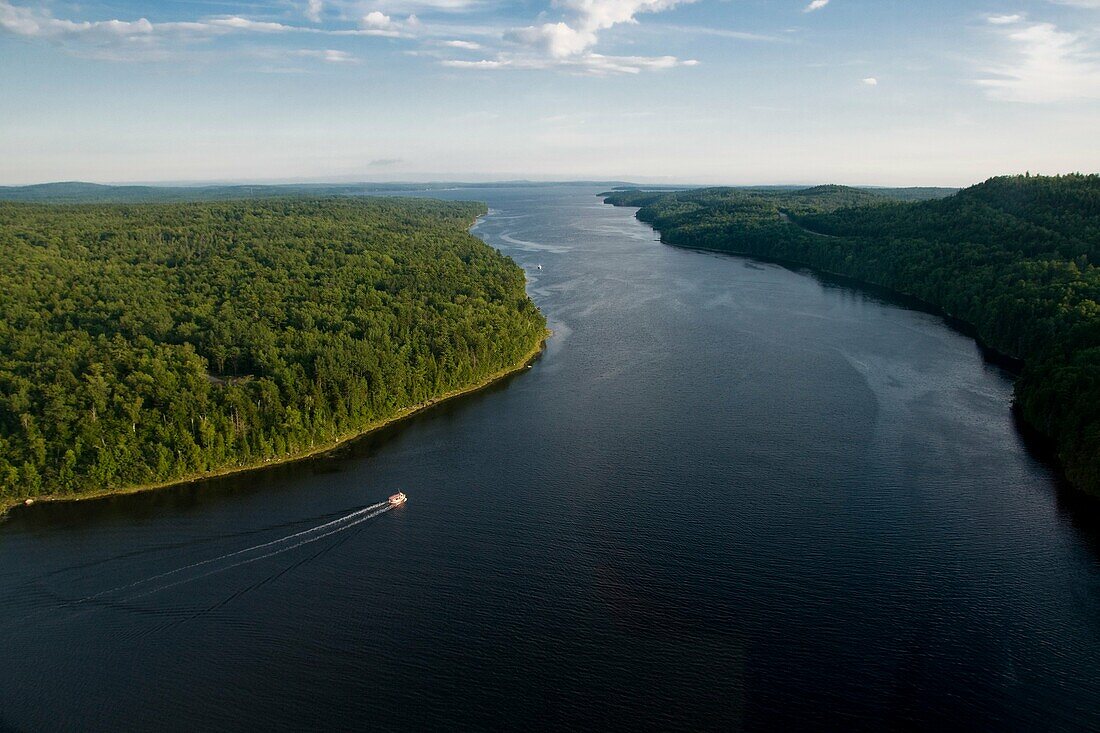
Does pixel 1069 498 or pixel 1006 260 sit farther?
pixel 1006 260

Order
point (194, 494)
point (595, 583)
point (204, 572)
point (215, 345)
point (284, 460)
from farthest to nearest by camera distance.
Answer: point (215, 345)
point (284, 460)
point (194, 494)
point (204, 572)
point (595, 583)

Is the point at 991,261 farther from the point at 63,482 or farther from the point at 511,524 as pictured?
the point at 63,482

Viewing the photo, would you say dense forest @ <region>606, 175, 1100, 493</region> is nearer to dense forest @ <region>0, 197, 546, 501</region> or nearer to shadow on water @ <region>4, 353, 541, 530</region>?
dense forest @ <region>0, 197, 546, 501</region>

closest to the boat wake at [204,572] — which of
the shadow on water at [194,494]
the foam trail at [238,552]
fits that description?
the foam trail at [238,552]

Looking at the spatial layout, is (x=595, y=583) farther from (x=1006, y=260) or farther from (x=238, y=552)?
(x=1006, y=260)

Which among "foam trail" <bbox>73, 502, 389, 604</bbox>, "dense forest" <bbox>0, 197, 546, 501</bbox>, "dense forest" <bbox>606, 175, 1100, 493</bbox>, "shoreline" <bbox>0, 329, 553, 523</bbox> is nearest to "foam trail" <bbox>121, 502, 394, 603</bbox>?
"foam trail" <bbox>73, 502, 389, 604</bbox>

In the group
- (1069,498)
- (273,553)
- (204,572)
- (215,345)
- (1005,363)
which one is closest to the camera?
(204,572)

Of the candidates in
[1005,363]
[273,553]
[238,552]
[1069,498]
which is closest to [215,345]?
[238,552]

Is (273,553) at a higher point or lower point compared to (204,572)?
higher
